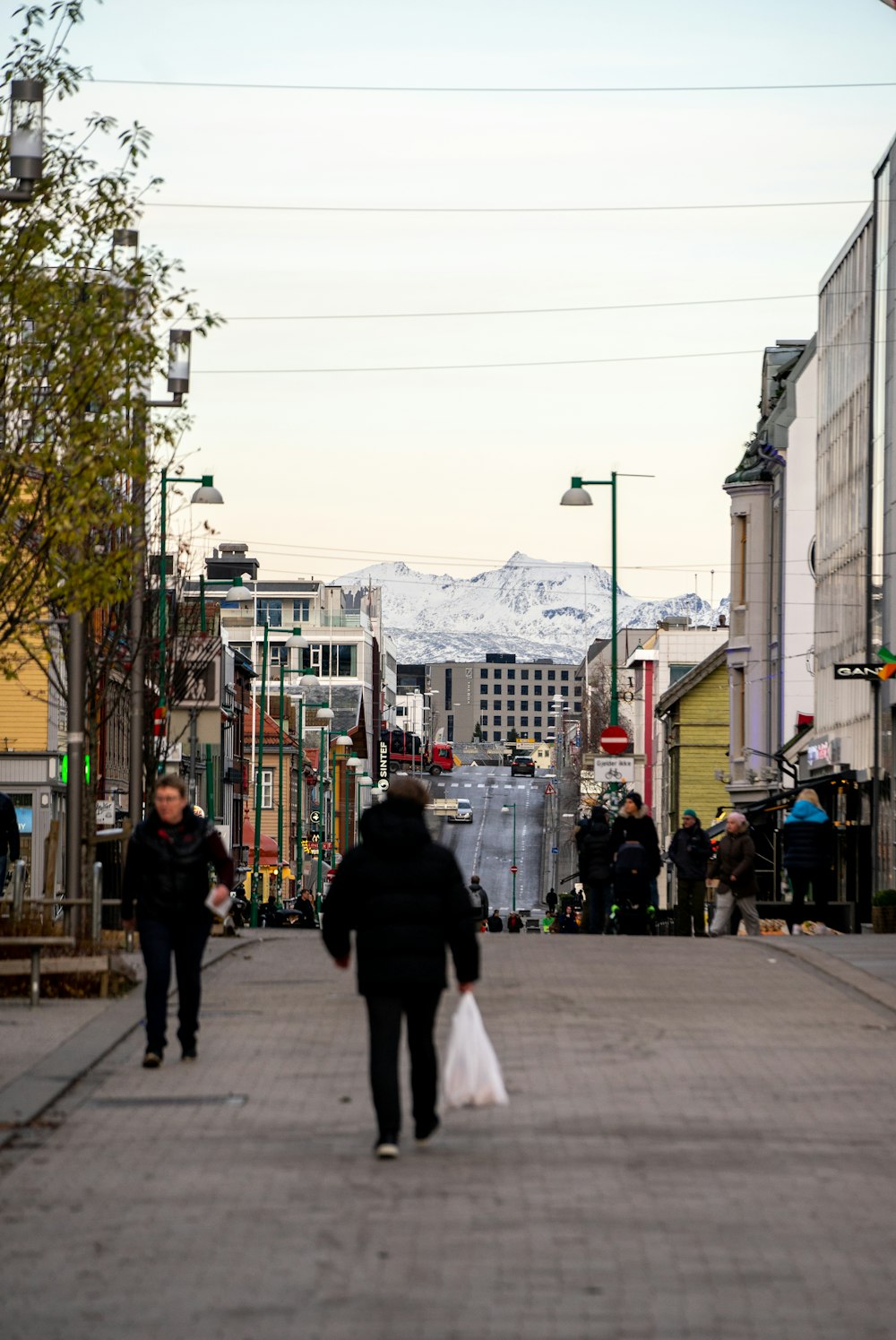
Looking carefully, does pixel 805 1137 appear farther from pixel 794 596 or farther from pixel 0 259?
pixel 794 596

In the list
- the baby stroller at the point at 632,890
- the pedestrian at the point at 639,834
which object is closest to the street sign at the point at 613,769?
the baby stroller at the point at 632,890

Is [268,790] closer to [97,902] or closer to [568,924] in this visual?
[568,924]

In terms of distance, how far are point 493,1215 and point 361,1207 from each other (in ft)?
1.79

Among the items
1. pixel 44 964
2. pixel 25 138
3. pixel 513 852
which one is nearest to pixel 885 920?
pixel 44 964

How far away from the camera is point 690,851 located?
30.5 metres

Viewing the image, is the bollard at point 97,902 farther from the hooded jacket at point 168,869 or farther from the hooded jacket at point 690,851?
the hooded jacket at point 690,851

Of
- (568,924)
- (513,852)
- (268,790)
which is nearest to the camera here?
(568,924)

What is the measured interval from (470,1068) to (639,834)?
17.6 meters

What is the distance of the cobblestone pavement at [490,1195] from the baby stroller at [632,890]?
38.8 feet

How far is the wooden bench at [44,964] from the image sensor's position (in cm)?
1784

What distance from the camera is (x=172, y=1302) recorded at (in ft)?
26.0

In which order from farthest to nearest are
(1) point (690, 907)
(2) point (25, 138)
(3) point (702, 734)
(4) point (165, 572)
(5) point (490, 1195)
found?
(3) point (702, 734) → (4) point (165, 572) → (1) point (690, 907) → (2) point (25, 138) → (5) point (490, 1195)

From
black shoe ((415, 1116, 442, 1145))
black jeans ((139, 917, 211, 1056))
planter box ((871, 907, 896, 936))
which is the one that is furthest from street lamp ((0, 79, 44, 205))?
planter box ((871, 907, 896, 936))

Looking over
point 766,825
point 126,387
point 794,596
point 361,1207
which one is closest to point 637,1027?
point 361,1207
